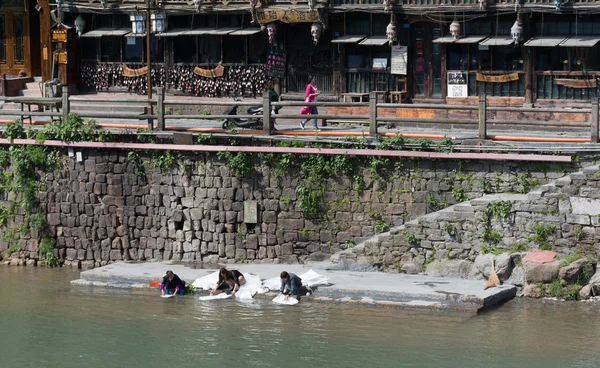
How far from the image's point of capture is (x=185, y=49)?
39.2 m

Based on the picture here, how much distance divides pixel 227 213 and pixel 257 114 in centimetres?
303

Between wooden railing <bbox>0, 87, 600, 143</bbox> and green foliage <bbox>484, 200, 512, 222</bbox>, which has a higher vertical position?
wooden railing <bbox>0, 87, 600, 143</bbox>

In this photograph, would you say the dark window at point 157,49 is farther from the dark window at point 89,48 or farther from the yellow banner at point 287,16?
the yellow banner at point 287,16

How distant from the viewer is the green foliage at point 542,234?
26172 mm

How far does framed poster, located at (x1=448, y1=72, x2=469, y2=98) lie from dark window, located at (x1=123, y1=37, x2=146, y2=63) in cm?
1011

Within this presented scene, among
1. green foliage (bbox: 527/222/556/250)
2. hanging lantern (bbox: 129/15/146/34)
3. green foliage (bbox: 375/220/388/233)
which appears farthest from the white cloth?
hanging lantern (bbox: 129/15/146/34)

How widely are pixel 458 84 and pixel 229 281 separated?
11.1 meters

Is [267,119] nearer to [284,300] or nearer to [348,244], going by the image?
[348,244]

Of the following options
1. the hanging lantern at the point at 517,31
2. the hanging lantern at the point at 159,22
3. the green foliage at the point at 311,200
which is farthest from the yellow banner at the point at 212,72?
the green foliage at the point at 311,200

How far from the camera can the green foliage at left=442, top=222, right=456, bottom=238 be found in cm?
2703

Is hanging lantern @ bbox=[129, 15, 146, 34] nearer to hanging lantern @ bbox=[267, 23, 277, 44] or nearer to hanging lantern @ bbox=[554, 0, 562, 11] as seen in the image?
hanging lantern @ bbox=[267, 23, 277, 44]

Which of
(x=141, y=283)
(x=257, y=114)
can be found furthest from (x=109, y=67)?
(x=141, y=283)

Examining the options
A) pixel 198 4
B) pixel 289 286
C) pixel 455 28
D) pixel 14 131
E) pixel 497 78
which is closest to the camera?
pixel 289 286

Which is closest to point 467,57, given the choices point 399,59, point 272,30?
point 399,59
